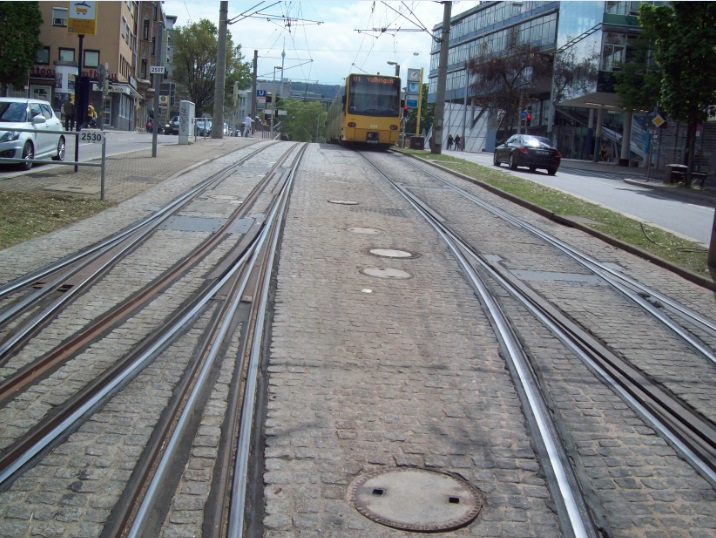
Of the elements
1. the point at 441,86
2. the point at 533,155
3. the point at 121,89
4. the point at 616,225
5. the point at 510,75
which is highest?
the point at 510,75

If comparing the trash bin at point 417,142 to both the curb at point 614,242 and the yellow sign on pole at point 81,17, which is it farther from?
the yellow sign on pole at point 81,17

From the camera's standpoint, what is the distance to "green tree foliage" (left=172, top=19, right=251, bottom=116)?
83625 millimetres

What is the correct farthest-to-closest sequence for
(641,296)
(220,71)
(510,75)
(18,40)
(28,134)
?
1. (510,75)
2. (18,40)
3. (220,71)
4. (28,134)
5. (641,296)

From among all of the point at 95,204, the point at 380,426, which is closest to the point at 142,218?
the point at 95,204

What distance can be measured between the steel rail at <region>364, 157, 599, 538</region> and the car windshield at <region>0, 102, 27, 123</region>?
13.4 meters

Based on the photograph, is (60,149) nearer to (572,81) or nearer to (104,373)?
(104,373)

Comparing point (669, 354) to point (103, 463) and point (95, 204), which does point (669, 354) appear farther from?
point (95, 204)

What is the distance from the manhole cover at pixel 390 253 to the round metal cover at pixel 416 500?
6170 millimetres

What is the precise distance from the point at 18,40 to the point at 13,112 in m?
41.1

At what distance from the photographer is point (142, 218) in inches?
476

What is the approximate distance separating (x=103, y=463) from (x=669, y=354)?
498cm

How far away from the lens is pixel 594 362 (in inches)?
255

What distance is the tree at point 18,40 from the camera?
2110 inches

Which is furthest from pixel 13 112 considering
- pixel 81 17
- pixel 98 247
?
pixel 98 247
